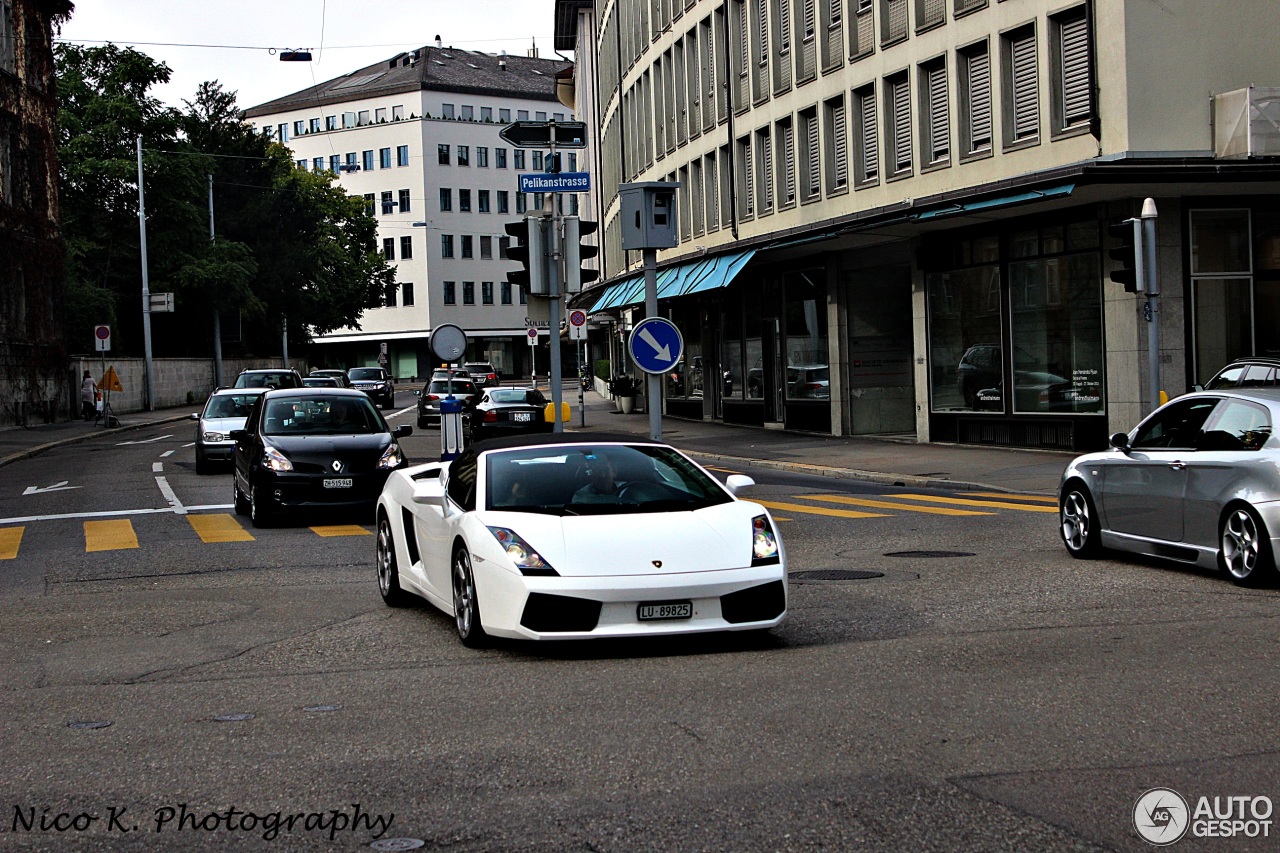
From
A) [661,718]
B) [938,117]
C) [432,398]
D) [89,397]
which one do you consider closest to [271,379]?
[432,398]

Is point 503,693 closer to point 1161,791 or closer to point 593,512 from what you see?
point 593,512

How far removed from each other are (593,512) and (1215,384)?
12.2 metres

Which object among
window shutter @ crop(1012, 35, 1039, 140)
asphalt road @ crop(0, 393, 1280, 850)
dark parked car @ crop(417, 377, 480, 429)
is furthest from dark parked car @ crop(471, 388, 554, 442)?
asphalt road @ crop(0, 393, 1280, 850)

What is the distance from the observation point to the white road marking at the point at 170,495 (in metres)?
20.0

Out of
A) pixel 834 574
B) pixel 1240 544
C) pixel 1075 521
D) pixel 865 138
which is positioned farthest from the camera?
pixel 865 138

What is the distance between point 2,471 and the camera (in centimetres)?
2988

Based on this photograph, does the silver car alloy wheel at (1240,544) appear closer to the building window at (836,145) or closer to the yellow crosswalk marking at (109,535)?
the yellow crosswalk marking at (109,535)

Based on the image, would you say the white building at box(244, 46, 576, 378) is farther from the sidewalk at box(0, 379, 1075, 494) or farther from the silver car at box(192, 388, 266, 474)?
→ the silver car at box(192, 388, 266, 474)

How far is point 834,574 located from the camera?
12156mm

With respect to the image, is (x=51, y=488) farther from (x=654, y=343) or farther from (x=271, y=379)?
(x=271, y=379)

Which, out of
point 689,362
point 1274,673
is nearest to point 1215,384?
point 1274,673

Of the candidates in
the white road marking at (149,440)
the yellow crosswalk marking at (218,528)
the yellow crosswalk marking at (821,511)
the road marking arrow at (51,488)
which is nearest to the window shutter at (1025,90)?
the yellow crosswalk marking at (821,511)

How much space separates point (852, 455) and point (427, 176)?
98.4 metres

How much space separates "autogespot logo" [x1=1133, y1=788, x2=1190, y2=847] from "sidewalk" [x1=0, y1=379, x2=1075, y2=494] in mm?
9754
